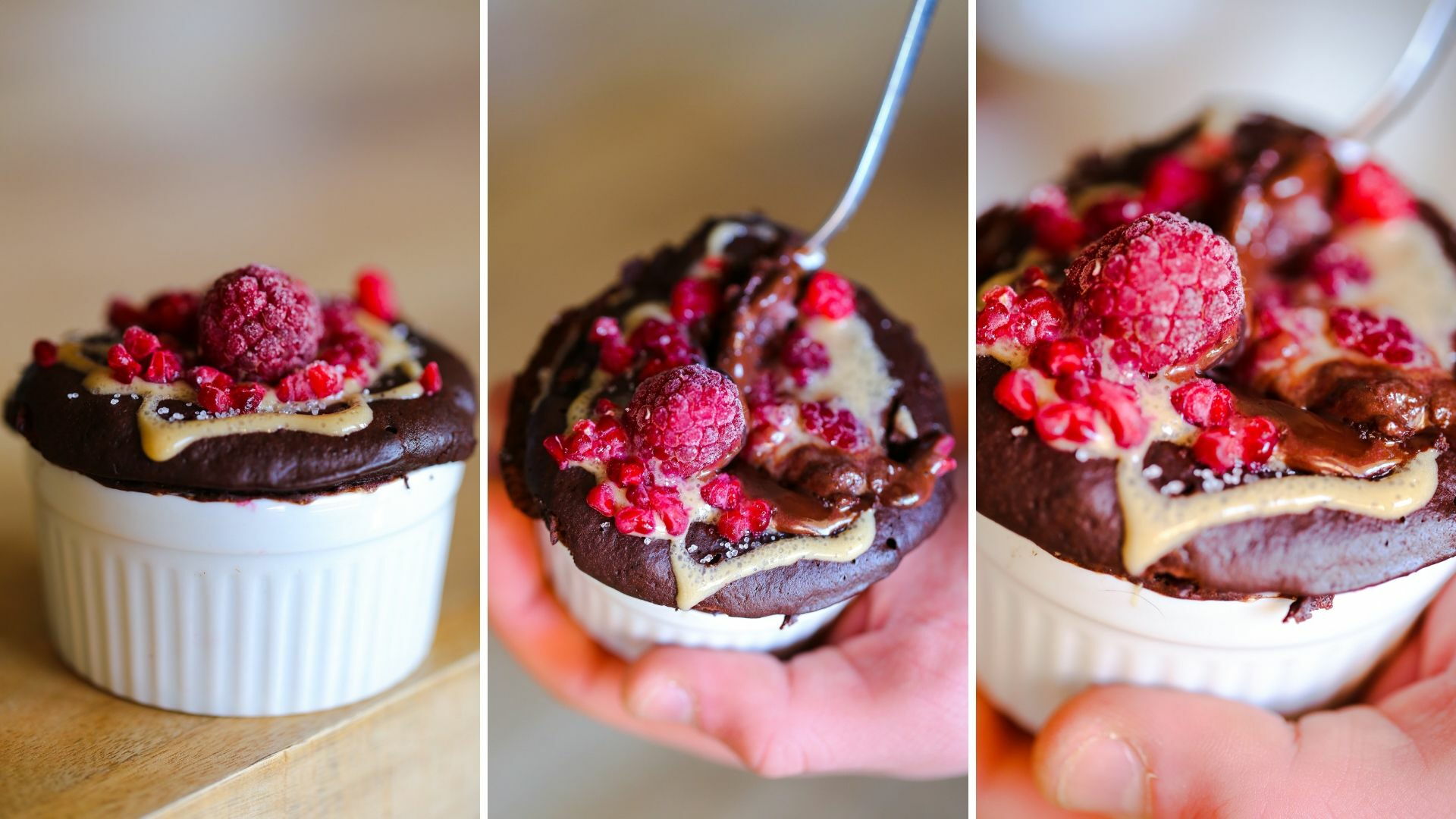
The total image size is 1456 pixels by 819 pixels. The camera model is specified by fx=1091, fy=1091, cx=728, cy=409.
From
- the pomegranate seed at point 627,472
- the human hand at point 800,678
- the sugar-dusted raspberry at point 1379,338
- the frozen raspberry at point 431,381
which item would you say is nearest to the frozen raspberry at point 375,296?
the frozen raspberry at point 431,381

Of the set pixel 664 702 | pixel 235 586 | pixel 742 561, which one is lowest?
pixel 664 702

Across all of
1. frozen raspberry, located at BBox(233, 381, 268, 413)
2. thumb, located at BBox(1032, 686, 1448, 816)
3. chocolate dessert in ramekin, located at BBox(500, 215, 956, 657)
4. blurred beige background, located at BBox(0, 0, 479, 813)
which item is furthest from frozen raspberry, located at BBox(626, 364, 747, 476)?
blurred beige background, located at BBox(0, 0, 479, 813)

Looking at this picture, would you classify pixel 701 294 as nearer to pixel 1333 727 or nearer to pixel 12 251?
pixel 1333 727

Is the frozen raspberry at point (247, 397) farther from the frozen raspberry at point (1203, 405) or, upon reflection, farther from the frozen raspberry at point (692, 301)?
the frozen raspberry at point (1203, 405)

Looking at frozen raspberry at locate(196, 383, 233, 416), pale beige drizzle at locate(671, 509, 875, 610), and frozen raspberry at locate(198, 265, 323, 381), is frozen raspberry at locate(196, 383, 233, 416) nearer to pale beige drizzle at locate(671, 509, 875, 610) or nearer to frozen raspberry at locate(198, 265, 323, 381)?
frozen raspberry at locate(198, 265, 323, 381)

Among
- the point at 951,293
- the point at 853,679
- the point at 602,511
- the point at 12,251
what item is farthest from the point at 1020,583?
the point at 12,251

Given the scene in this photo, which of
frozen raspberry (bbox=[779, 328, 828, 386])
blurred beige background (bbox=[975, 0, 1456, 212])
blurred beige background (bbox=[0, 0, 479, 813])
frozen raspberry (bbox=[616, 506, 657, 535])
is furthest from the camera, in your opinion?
blurred beige background (bbox=[975, 0, 1456, 212])

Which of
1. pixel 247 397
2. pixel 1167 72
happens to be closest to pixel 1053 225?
pixel 247 397

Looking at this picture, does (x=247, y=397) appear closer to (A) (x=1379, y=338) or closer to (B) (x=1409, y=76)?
(A) (x=1379, y=338)
